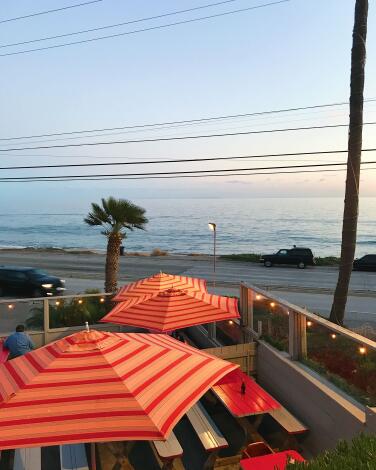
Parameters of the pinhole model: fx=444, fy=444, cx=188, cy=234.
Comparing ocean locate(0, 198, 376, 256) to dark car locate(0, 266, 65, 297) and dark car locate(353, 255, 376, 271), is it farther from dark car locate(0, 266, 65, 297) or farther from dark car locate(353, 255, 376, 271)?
dark car locate(0, 266, 65, 297)

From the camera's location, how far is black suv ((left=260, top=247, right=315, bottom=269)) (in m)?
40.3

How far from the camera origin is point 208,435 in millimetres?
6117

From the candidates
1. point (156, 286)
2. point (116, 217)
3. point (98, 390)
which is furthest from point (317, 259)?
point (98, 390)

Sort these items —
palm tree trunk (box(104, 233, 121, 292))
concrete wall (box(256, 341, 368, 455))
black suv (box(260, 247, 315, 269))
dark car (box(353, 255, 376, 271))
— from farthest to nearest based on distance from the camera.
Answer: black suv (box(260, 247, 315, 269)) < dark car (box(353, 255, 376, 271)) < palm tree trunk (box(104, 233, 121, 292)) < concrete wall (box(256, 341, 368, 455))

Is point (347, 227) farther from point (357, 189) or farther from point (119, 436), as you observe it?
point (119, 436)

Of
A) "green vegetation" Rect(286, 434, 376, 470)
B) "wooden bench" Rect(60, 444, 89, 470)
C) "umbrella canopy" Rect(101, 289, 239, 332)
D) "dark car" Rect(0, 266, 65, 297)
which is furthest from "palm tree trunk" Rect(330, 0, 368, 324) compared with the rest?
"dark car" Rect(0, 266, 65, 297)

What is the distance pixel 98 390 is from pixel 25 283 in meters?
20.5

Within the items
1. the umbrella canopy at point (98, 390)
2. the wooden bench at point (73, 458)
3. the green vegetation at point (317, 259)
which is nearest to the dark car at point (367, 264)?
the green vegetation at point (317, 259)

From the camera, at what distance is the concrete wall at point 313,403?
5387mm

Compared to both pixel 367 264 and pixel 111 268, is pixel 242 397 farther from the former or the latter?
pixel 367 264

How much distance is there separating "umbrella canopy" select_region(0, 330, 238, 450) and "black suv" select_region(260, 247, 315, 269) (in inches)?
1434

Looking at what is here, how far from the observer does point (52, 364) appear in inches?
183

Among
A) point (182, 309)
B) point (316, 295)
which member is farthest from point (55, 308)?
point (316, 295)

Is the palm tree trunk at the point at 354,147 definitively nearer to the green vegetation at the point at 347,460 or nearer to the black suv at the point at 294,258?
the green vegetation at the point at 347,460
